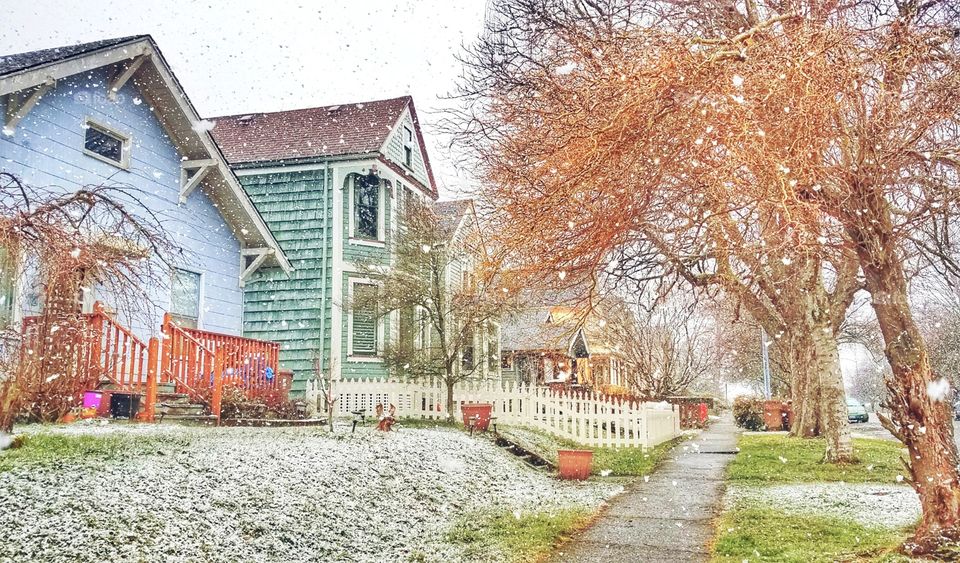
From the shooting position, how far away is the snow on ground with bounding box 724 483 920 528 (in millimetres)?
7625

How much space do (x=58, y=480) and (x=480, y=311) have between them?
11698 mm

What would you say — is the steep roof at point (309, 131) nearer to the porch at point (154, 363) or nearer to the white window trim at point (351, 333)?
the white window trim at point (351, 333)

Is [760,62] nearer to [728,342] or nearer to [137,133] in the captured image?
[137,133]

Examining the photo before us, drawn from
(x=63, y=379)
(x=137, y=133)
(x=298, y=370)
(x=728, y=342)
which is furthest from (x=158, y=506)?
(x=728, y=342)

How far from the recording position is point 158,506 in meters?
5.52

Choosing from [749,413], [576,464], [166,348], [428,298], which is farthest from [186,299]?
[749,413]

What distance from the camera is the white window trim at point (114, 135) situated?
38.8ft

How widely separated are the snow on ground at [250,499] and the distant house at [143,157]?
278cm

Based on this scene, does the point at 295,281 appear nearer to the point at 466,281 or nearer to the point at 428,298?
the point at 428,298

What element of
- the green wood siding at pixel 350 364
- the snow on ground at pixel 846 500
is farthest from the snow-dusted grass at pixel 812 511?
the green wood siding at pixel 350 364

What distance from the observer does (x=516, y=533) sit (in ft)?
22.9

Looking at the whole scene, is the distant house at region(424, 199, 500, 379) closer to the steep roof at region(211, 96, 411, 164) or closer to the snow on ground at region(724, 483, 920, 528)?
the steep roof at region(211, 96, 411, 164)

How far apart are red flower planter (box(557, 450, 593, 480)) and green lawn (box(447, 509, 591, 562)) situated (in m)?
2.92

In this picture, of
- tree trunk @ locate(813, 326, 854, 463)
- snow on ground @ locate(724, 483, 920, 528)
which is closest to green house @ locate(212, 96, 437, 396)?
tree trunk @ locate(813, 326, 854, 463)
